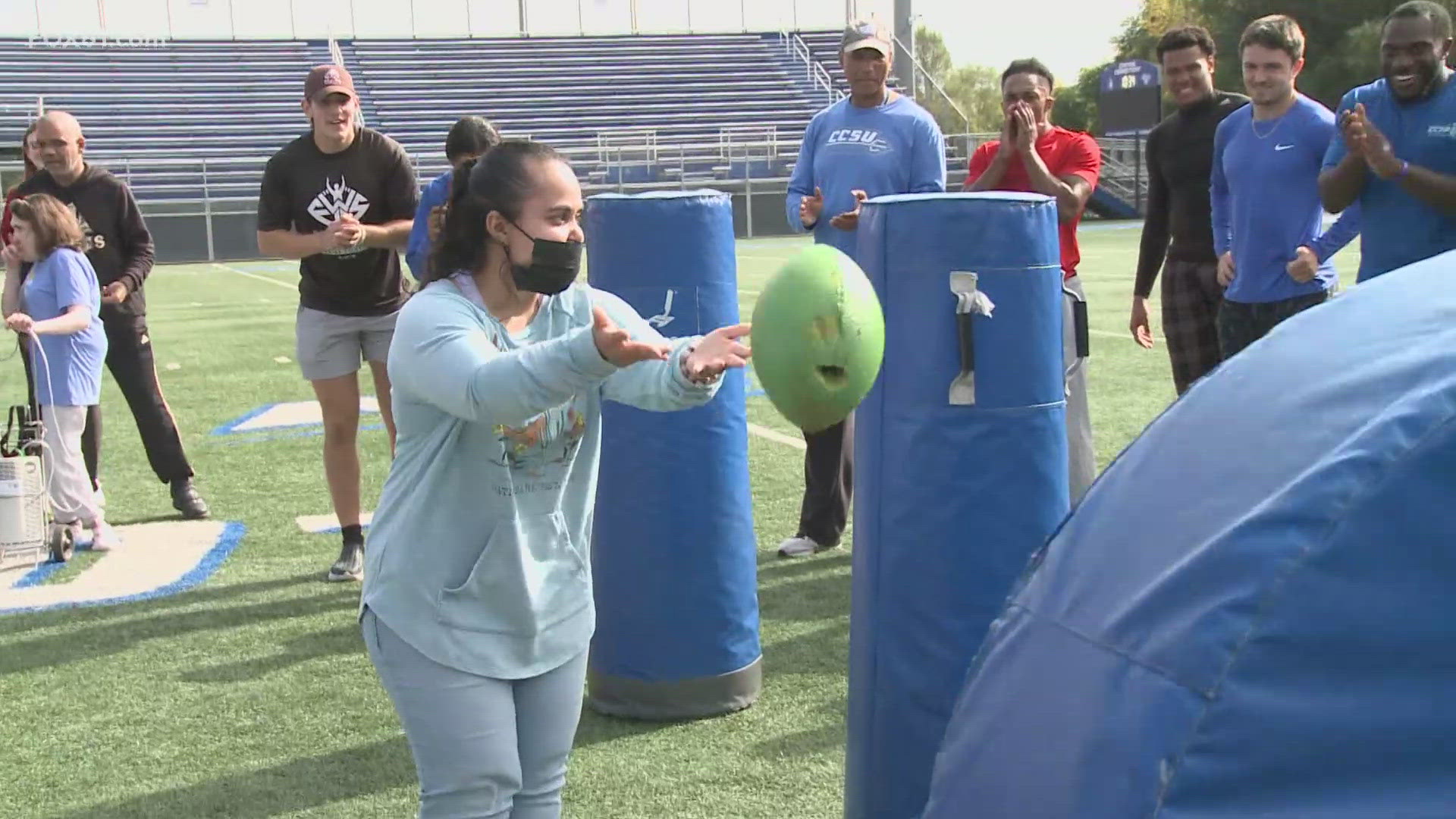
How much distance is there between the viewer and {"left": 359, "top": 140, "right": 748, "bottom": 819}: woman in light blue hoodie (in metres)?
2.72

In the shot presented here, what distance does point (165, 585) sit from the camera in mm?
6398

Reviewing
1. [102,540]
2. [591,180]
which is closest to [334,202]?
[102,540]

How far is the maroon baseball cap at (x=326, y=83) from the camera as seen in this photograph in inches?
235

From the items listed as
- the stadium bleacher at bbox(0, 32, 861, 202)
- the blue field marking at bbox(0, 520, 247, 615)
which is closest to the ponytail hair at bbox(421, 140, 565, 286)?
the blue field marking at bbox(0, 520, 247, 615)

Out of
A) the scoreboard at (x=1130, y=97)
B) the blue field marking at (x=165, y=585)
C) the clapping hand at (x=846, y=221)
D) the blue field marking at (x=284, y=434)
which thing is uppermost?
the scoreboard at (x=1130, y=97)

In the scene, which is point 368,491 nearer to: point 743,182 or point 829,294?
point 829,294

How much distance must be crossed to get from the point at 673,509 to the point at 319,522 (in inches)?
141

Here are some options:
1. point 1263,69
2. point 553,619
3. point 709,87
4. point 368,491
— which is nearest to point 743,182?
point 709,87

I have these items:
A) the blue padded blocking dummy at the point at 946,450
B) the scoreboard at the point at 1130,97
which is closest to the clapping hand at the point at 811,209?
the blue padded blocking dummy at the point at 946,450

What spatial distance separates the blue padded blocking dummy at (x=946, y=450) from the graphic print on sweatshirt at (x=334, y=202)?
3.14 meters

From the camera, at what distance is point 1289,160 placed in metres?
5.61

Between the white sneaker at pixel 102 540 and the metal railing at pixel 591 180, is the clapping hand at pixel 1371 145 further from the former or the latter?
the metal railing at pixel 591 180

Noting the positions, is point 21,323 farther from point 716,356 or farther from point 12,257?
point 716,356

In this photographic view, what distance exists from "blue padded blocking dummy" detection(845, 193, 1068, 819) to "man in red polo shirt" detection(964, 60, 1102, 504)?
208 cm
